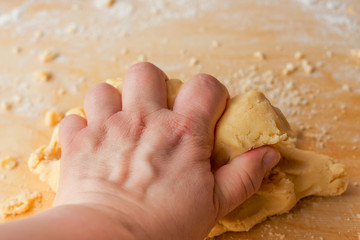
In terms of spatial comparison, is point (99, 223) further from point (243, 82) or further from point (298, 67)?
point (298, 67)

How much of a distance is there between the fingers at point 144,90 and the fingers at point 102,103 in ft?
0.08

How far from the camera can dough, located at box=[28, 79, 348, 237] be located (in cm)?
80

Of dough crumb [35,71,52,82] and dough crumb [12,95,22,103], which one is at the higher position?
dough crumb [35,71,52,82]

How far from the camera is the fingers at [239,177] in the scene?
754mm

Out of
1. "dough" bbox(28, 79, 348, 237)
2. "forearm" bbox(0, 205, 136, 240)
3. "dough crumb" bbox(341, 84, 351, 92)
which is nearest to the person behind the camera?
"forearm" bbox(0, 205, 136, 240)

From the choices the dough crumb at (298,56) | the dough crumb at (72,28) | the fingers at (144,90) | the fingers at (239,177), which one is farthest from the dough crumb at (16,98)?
the dough crumb at (298,56)

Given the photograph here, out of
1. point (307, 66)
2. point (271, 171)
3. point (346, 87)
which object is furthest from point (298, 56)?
point (271, 171)

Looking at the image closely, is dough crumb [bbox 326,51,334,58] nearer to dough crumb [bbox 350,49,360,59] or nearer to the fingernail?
dough crumb [bbox 350,49,360,59]

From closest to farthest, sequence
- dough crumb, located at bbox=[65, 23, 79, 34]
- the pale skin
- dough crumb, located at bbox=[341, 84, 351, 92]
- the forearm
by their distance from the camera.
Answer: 1. the forearm
2. the pale skin
3. dough crumb, located at bbox=[341, 84, 351, 92]
4. dough crumb, located at bbox=[65, 23, 79, 34]

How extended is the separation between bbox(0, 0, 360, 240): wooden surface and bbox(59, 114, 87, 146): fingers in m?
0.21

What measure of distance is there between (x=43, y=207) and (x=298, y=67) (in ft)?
2.77

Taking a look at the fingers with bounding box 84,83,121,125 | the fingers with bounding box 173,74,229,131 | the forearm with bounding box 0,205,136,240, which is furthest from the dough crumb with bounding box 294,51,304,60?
the forearm with bounding box 0,205,136,240

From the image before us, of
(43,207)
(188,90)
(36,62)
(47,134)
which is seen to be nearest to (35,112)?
(47,134)

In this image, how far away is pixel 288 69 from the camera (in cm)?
122
